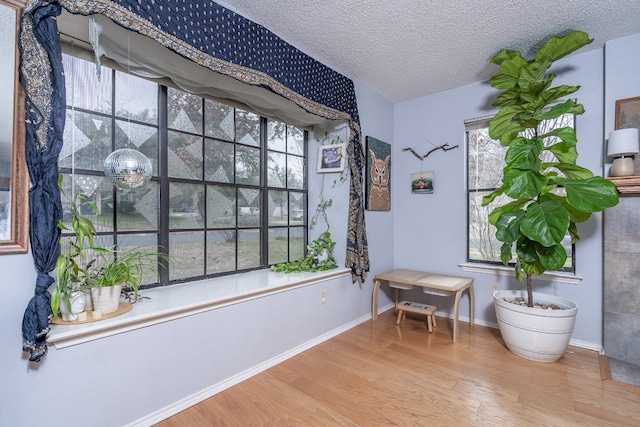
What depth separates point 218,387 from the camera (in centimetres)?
189

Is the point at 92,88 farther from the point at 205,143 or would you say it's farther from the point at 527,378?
the point at 527,378

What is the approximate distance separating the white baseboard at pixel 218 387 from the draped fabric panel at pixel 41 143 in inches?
27.3

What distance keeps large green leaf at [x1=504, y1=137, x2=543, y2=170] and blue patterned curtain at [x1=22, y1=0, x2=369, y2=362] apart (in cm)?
130

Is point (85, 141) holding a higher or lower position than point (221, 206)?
higher

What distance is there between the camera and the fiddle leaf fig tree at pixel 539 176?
2.00 meters

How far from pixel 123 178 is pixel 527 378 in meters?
2.90

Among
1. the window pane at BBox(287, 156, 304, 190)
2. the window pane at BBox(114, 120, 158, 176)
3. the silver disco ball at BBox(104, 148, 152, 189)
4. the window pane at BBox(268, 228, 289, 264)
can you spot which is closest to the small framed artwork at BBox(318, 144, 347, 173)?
the window pane at BBox(287, 156, 304, 190)

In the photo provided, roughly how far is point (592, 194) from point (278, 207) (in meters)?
2.44

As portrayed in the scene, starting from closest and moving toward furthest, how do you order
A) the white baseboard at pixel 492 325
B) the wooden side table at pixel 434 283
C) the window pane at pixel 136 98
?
the window pane at pixel 136 98, the white baseboard at pixel 492 325, the wooden side table at pixel 434 283

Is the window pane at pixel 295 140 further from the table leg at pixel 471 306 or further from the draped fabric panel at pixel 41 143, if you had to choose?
the table leg at pixel 471 306

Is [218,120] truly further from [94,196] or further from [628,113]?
[628,113]

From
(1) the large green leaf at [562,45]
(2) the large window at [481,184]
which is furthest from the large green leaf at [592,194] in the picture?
(1) the large green leaf at [562,45]

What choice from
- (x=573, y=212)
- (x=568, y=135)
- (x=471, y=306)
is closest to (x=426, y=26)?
(x=568, y=135)

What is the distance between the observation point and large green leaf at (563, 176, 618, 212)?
1.91 m
